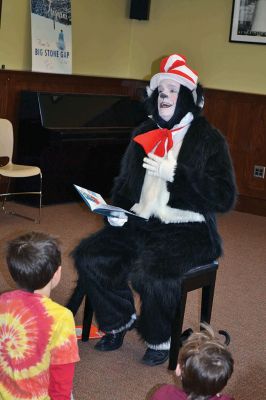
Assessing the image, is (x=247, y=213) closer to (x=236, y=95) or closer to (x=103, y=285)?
(x=236, y=95)

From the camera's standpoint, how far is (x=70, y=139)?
17.1 ft

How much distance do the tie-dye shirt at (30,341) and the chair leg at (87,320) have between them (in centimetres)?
106

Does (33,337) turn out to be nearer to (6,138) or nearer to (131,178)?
(131,178)

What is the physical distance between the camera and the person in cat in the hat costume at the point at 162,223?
8.61 feet

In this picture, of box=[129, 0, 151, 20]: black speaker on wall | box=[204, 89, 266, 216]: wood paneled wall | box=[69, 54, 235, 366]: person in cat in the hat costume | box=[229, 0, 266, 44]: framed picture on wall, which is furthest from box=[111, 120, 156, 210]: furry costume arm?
box=[129, 0, 151, 20]: black speaker on wall

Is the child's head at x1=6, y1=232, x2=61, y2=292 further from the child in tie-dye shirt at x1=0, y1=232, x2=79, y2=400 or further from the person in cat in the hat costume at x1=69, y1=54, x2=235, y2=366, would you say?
the person in cat in the hat costume at x1=69, y1=54, x2=235, y2=366

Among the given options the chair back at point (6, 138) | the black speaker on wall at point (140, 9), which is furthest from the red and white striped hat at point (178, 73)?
the black speaker on wall at point (140, 9)

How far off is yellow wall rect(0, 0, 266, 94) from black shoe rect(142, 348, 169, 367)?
3.40 m

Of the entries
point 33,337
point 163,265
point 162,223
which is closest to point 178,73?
point 162,223

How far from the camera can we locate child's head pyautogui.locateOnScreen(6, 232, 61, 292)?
5.83 feet

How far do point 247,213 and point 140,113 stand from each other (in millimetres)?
1417

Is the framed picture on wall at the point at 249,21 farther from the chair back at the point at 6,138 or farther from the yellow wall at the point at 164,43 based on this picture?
the chair back at the point at 6,138

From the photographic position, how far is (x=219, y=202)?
265 centimetres

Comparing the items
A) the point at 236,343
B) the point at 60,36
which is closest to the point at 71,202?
the point at 60,36
